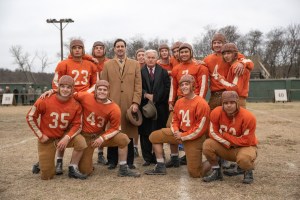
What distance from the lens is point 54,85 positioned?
18.8 feet

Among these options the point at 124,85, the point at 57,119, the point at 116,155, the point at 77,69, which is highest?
the point at 77,69

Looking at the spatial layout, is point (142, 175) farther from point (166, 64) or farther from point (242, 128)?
point (166, 64)

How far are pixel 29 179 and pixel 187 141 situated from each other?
2435mm

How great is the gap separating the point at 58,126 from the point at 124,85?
4.29ft

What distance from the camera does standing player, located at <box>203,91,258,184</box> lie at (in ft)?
15.8

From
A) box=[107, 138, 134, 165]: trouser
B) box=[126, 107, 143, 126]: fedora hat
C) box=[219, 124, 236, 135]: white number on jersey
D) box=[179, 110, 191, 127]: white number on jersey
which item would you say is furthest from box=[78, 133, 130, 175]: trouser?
box=[219, 124, 236, 135]: white number on jersey

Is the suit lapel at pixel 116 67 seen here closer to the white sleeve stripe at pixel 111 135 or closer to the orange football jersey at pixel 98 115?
the orange football jersey at pixel 98 115

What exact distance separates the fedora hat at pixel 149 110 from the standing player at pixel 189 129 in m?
0.47

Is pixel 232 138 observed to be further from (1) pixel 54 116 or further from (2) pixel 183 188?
(1) pixel 54 116

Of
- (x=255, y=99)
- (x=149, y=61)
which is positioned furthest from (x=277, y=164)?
(x=255, y=99)

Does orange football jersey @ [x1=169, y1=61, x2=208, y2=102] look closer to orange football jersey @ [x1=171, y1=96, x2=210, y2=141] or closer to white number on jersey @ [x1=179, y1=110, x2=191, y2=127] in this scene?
orange football jersey @ [x1=171, y1=96, x2=210, y2=141]

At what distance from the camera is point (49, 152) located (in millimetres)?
5223

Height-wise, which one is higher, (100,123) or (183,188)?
(100,123)

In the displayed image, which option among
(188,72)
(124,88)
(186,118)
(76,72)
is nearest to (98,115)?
(124,88)
